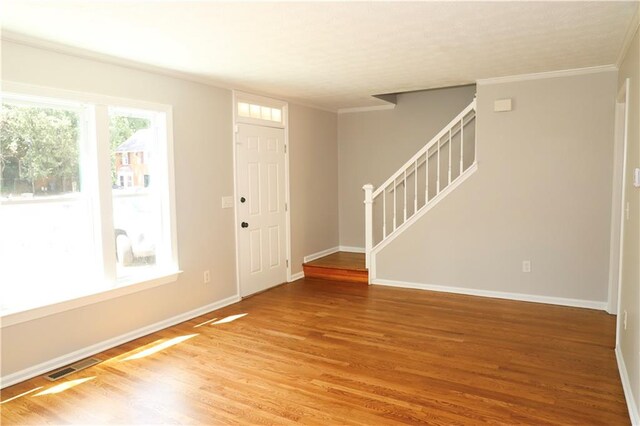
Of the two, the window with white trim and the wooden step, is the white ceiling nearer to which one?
the window with white trim

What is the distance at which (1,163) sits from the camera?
3.11 metres

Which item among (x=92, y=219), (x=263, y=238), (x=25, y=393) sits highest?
(x=92, y=219)

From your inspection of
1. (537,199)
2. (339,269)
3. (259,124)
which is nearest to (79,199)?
(259,124)

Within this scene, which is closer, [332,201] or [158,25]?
[158,25]

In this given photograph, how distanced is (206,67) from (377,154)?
139 inches

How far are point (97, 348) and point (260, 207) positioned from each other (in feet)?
8.13

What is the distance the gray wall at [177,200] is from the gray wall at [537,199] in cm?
238

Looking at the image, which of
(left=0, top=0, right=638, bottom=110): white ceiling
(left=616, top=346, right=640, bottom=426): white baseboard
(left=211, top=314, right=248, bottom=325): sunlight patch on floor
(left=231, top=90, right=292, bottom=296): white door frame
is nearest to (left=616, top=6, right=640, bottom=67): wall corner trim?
(left=0, top=0, right=638, bottom=110): white ceiling

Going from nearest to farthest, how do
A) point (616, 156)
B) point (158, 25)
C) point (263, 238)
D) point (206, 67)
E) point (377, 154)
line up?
point (158, 25) < point (206, 67) < point (616, 156) < point (263, 238) < point (377, 154)

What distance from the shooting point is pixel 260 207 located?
555 centimetres

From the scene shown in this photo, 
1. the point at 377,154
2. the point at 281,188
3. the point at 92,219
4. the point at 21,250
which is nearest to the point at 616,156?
the point at 377,154

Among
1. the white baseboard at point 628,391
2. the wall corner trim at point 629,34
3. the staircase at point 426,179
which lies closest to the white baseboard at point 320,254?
the staircase at point 426,179

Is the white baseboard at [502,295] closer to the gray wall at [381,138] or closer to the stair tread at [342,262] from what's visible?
the stair tread at [342,262]

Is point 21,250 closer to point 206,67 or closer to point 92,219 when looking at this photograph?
point 92,219
